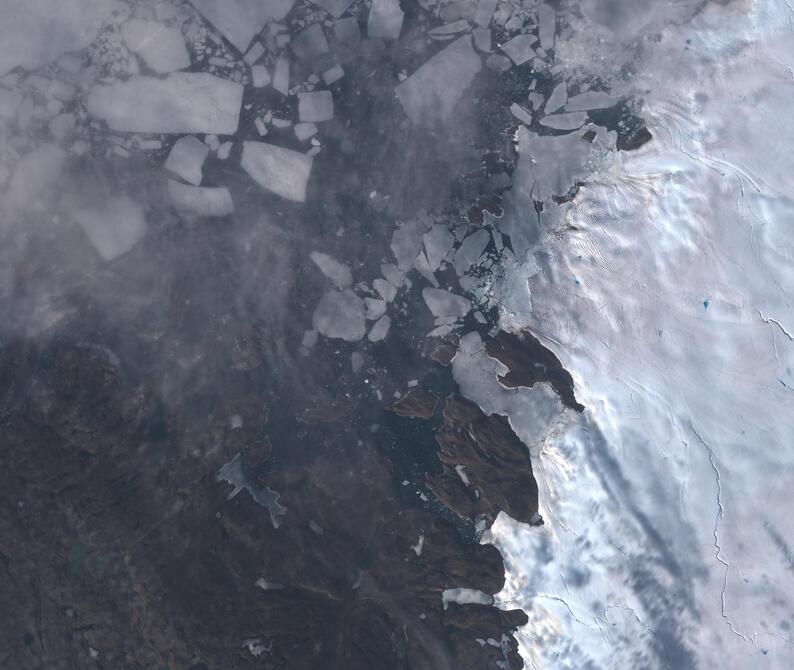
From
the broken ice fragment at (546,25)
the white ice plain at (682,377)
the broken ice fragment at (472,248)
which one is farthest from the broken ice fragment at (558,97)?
the broken ice fragment at (472,248)

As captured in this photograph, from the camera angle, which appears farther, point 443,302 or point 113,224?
point 443,302

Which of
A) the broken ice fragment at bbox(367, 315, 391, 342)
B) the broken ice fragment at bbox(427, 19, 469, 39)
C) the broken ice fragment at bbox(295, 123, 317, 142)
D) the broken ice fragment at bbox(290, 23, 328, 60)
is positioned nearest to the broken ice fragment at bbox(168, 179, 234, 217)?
the broken ice fragment at bbox(295, 123, 317, 142)

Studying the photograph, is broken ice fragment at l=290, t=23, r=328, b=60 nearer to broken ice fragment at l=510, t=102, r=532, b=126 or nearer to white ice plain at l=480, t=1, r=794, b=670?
broken ice fragment at l=510, t=102, r=532, b=126

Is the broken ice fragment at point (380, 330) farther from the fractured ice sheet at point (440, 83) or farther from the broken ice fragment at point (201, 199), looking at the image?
the fractured ice sheet at point (440, 83)

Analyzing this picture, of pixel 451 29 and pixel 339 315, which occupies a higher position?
pixel 451 29

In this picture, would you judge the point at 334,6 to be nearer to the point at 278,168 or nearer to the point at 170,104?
the point at 278,168

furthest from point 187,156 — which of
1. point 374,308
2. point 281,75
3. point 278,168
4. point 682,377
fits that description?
point 682,377

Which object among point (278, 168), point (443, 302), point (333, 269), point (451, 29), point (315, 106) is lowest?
point (443, 302)
